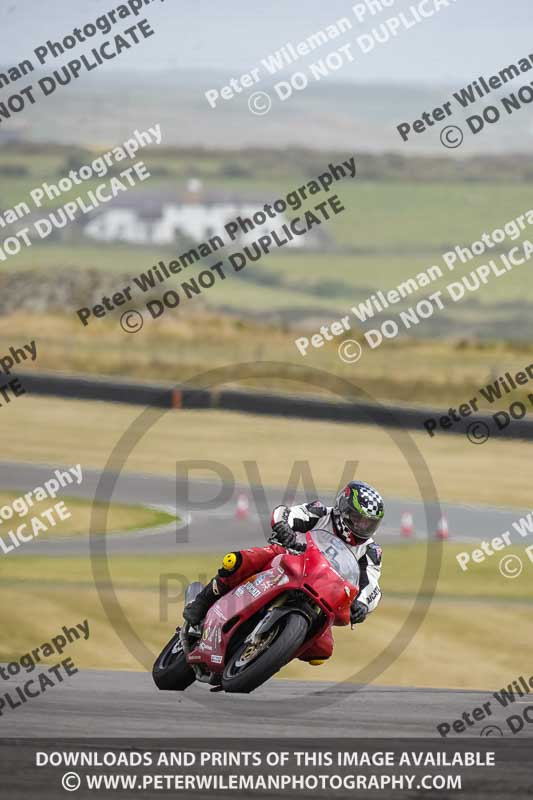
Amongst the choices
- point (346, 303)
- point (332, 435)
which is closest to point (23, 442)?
point (332, 435)

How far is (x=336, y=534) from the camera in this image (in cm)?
895

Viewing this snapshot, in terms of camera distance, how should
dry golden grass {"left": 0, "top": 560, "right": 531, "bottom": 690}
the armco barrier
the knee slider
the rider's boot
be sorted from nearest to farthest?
the knee slider, the rider's boot, dry golden grass {"left": 0, "top": 560, "right": 531, "bottom": 690}, the armco barrier

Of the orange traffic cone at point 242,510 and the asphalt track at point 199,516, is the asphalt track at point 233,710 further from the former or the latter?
the orange traffic cone at point 242,510

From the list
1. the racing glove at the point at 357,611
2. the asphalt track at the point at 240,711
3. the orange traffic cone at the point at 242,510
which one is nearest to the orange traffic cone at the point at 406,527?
the orange traffic cone at the point at 242,510

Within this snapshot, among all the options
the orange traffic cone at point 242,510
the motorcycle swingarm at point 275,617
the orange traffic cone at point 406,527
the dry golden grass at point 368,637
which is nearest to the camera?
the motorcycle swingarm at point 275,617

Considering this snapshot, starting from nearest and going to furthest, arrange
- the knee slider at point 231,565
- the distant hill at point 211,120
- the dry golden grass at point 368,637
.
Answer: the knee slider at point 231,565 → the dry golden grass at point 368,637 → the distant hill at point 211,120

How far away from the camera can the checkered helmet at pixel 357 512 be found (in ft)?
28.7

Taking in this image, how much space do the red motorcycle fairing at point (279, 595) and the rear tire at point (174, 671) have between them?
388 mm

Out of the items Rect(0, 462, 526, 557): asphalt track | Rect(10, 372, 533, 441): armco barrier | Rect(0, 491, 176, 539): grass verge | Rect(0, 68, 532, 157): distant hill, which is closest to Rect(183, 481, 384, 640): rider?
Rect(0, 462, 526, 557): asphalt track

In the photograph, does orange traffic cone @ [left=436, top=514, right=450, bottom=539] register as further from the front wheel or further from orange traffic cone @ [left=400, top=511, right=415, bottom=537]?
the front wheel

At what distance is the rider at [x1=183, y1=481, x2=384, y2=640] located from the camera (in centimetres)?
878

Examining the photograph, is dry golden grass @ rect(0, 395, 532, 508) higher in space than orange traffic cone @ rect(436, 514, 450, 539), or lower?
higher

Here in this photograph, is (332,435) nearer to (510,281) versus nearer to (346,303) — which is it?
(346,303)

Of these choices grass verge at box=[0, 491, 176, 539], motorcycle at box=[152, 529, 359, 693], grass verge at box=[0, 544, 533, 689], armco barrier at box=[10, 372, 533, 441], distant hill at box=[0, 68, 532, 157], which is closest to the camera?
motorcycle at box=[152, 529, 359, 693]
